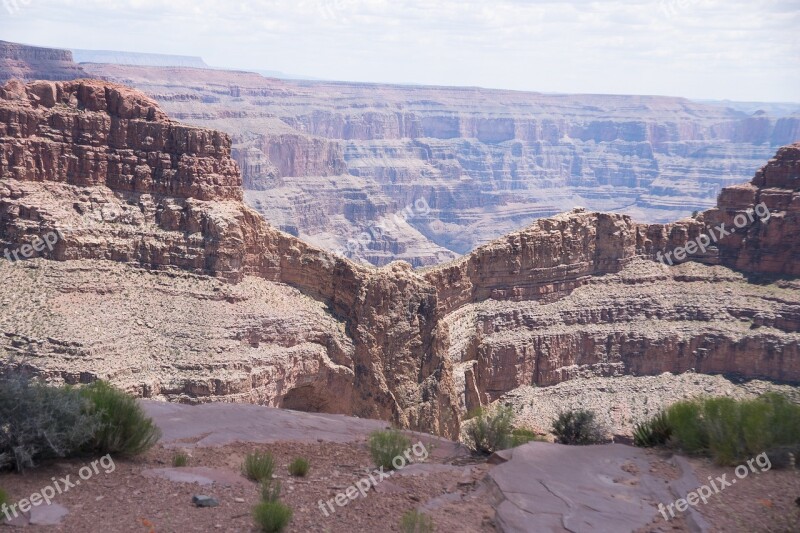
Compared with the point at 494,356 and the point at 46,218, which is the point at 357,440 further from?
the point at 494,356

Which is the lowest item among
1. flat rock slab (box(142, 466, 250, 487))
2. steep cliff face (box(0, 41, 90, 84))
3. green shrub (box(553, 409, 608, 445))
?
green shrub (box(553, 409, 608, 445))

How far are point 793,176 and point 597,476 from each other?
53.4 meters

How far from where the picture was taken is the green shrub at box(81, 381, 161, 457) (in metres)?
14.0

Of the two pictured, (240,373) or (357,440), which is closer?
(357,440)

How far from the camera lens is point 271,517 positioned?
11.4m

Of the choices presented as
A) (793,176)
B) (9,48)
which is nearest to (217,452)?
(793,176)

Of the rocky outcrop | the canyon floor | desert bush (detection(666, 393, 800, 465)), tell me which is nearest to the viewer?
the canyon floor

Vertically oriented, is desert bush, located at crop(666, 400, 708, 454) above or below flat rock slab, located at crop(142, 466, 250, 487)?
above

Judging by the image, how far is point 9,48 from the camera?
130 m

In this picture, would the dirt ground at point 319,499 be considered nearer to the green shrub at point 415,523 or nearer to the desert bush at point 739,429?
the green shrub at point 415,523

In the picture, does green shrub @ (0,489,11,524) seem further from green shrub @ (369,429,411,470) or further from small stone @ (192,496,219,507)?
green shrub @ (369,429,411,470)

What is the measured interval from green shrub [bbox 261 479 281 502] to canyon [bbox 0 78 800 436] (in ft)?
80.4

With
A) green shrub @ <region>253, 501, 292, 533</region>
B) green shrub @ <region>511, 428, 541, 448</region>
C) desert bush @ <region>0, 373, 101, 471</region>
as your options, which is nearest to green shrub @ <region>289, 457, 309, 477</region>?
green shrub @ <region>253, 501, 292, 533</region>

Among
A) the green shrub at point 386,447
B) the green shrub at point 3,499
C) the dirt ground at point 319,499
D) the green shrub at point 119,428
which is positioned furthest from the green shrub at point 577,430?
the green shrub at point 3,499
